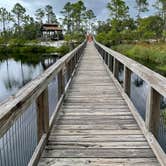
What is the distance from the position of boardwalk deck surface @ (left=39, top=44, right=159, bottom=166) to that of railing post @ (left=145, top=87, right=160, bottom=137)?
0.24 m

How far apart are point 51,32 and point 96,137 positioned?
6719 cm

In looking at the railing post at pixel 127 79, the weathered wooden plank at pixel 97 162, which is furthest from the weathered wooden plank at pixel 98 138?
the railing post at pixel 127 79

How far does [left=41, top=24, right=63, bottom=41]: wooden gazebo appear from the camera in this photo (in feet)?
212

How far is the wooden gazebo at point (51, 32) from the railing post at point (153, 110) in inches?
2484

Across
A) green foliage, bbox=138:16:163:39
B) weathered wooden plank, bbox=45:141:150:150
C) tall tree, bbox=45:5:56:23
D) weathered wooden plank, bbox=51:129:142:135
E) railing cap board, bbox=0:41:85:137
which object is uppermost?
tall tree, bbox=45:5:56:23

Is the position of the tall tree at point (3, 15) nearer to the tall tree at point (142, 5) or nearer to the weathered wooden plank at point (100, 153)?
the tall tree at point (142, 5)

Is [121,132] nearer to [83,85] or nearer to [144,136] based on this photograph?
[144,136]

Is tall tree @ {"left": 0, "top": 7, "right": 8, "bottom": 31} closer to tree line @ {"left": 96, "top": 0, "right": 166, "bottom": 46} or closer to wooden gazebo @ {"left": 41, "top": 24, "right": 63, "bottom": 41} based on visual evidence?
wooden gazebo @ {"left": 41, "top": 24, "right": 63, "bottom": 41}

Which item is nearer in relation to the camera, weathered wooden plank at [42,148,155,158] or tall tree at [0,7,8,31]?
weathered wooden plank at [42,148,155,158]

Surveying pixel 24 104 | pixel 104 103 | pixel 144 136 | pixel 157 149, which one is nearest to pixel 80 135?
pixel 144 136

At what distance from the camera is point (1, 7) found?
202ft

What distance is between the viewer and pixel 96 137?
129 inches

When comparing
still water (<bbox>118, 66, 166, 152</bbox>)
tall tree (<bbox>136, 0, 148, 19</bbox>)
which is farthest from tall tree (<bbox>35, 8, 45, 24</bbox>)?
still water (<bbox>118, 66, 166, 152</bbox>)

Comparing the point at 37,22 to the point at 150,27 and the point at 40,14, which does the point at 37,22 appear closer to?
the point at 40,14
